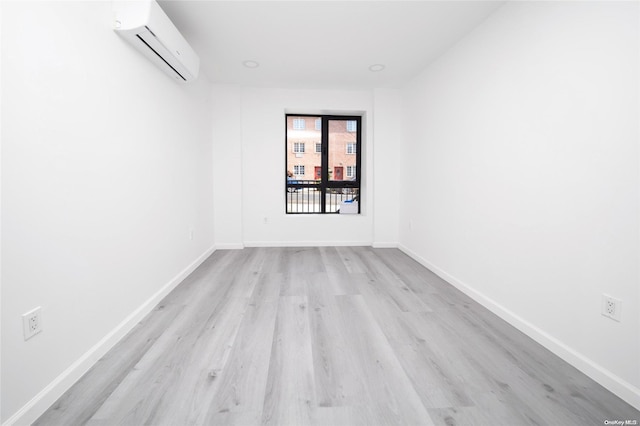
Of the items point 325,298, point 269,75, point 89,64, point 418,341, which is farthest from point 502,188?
point 269,75

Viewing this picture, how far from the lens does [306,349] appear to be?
1630 millimetres

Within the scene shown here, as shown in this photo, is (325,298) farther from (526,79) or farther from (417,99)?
(417,99)

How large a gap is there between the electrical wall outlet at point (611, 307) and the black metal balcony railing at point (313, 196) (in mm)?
3542

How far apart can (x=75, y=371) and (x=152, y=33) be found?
79.9 inches

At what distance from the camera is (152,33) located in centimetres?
183

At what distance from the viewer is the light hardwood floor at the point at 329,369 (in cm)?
117

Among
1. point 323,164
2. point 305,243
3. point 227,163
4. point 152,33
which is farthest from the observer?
point 323,164

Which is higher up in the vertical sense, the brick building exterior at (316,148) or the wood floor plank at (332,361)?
the brick building exterior at (316,148)

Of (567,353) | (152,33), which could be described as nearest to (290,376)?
(567,353)

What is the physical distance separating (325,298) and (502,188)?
5.40 feet

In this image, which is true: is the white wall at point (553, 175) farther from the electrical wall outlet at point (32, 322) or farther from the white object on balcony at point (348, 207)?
the electrical wall outlet at point (32, 322)

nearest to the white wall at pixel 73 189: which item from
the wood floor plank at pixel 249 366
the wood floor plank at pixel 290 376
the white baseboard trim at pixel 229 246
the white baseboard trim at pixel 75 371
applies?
the white baseboard trim at pixel 75 371

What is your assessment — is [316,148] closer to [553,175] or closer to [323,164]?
[323,164]

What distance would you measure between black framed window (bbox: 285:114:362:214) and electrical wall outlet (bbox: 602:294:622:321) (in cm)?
351
